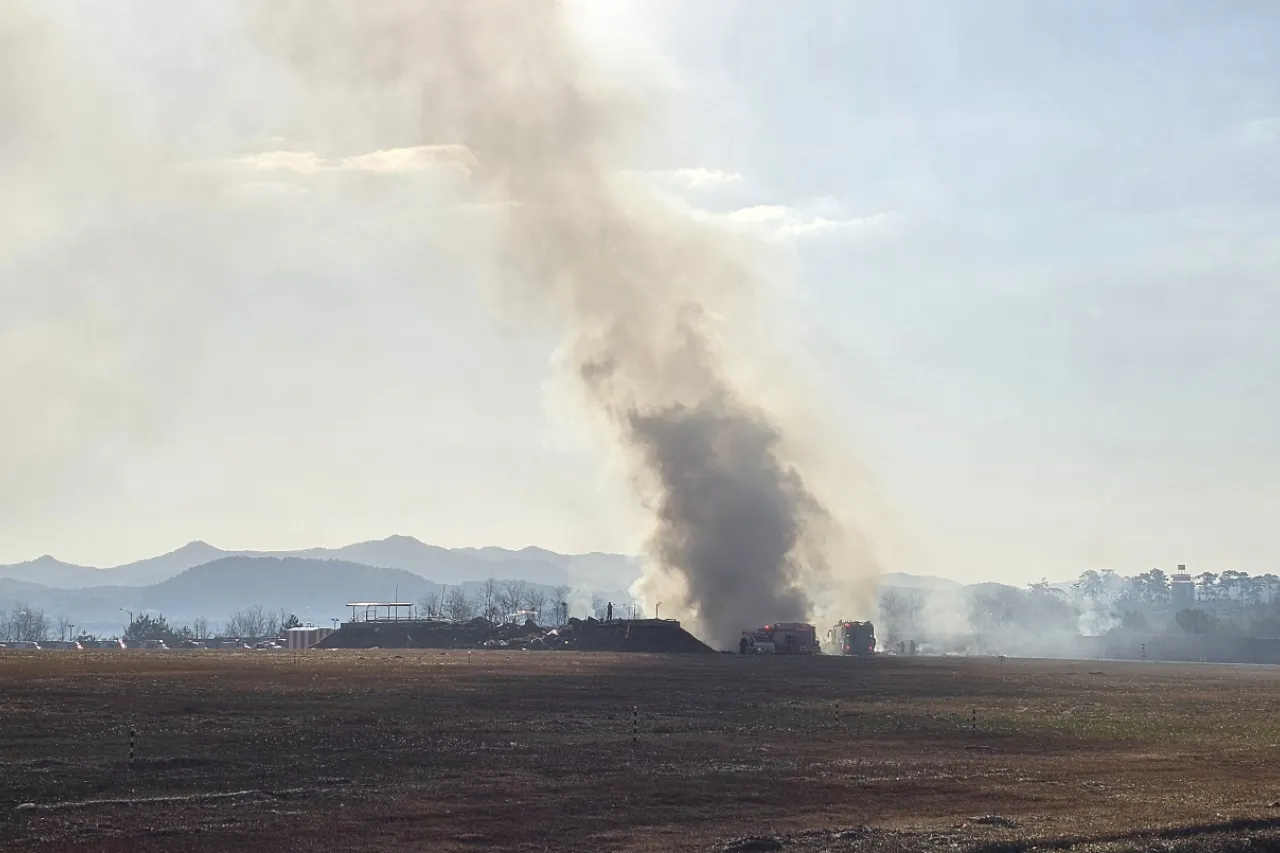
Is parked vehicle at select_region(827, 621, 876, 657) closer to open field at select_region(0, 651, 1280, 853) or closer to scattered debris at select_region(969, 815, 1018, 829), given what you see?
open field at select_region(0, 651, 1280, 853)

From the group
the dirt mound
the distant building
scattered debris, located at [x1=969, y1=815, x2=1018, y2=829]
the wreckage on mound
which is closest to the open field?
scattered debris, located at [x1=969, y1=815, x2=1018, y2=829]

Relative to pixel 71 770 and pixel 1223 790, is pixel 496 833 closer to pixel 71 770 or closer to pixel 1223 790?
pixel 71 770

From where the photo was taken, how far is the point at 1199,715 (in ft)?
212

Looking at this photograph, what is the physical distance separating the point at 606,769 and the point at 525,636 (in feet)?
391

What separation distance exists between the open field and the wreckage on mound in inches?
2640

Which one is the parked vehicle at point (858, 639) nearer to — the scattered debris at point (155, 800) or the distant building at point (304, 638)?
the distant building at point (304, 638)

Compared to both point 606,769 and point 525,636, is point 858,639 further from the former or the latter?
point 606,769

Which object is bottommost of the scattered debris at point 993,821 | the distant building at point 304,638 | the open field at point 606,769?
the scattered debris at point 993,821

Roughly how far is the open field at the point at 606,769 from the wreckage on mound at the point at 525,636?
67.0m

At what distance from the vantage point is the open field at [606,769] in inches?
1133

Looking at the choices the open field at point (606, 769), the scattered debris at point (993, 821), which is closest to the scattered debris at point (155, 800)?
the open field at point (606, 769)

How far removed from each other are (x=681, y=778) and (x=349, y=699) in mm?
26821

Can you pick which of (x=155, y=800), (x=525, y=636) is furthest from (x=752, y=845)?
(x=525, y=636)

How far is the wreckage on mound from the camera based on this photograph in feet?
458
